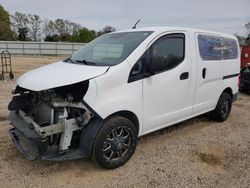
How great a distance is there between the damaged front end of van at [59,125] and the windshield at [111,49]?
1.45ft

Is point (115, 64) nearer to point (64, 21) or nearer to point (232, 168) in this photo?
point (232, 168)

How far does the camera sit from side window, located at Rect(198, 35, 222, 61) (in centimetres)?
458

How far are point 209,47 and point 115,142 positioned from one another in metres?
2.57

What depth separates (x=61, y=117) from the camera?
309cm

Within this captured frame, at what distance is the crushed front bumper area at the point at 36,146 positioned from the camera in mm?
2992

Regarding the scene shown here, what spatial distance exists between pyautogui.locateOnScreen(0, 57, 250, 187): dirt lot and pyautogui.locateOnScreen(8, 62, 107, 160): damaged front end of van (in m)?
0.32

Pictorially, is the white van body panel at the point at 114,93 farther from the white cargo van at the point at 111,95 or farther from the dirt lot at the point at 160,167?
the dirt lot at the point at 160,167

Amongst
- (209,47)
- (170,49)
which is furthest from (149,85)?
(209,47)

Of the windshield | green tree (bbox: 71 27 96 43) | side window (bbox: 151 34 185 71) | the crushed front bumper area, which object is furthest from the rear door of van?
green tree (bbox: 71 27 96 43)

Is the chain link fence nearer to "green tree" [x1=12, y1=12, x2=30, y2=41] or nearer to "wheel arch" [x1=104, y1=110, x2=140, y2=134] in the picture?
"green tree" [x1=12, y1=12, x2=30, y2=41]

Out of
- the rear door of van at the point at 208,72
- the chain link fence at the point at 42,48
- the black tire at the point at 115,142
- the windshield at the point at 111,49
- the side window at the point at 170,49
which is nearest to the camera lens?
the black tire at the point at 115,142

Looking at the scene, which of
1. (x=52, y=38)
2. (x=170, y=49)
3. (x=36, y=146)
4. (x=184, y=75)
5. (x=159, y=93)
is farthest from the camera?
(x=52, y=38)

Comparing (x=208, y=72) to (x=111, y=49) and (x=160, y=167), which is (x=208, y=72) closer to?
(x=111, y=49)

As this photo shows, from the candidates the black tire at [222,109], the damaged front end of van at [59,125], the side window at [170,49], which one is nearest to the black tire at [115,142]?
the damaged front end of van at [59,125]
